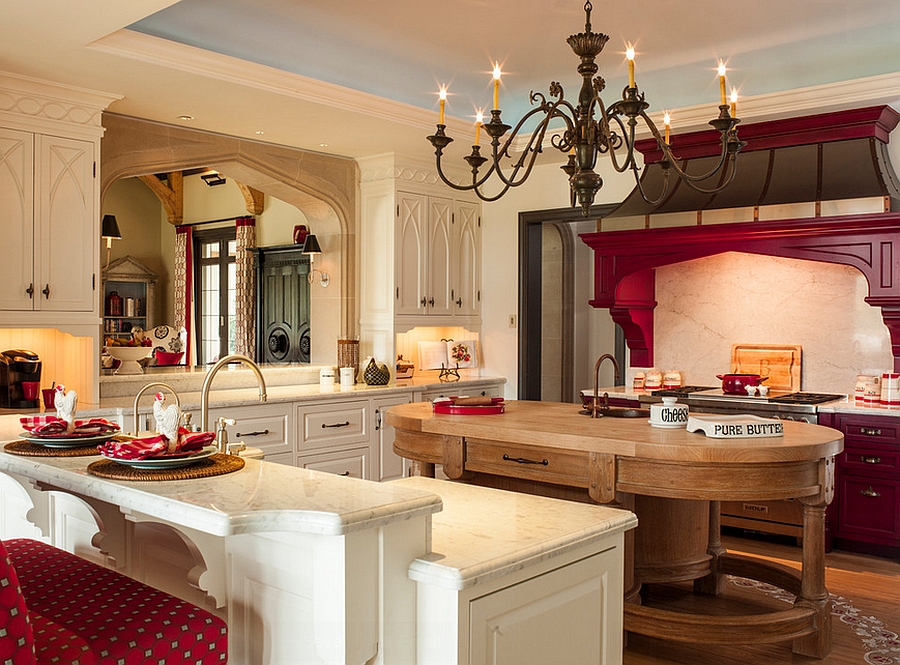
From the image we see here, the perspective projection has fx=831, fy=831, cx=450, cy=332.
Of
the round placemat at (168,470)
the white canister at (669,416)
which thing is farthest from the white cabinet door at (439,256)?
the round placemat at (168,470)

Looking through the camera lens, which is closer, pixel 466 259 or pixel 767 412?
pixel 767 412

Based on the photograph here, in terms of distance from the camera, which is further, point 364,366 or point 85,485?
point 364,366

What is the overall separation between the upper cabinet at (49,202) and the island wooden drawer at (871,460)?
4238 millimetres

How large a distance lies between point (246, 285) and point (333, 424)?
2.48 metres

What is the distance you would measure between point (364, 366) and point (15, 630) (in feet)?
15.3

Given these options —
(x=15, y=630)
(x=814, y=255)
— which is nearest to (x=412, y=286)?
(x=814, y=255)

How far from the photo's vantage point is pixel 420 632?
1736 millimetres

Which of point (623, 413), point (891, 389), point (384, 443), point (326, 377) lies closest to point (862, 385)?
point (891, 389)

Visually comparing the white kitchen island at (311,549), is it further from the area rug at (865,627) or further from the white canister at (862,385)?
the white canister at (862,385)

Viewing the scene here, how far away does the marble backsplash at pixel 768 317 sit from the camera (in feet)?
17.1

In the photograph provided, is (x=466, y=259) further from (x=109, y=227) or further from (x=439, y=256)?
(x=109, y=227)

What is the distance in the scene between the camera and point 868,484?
15.2 ft

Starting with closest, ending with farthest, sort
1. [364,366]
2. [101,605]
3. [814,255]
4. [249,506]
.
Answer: [249,506] → [101,605] → [814,255] → [364,366]

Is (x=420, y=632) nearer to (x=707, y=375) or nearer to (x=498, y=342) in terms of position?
(x=707, y=375)
